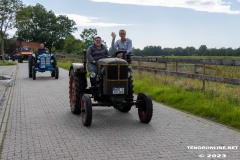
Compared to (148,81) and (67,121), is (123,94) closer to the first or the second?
(67,121)

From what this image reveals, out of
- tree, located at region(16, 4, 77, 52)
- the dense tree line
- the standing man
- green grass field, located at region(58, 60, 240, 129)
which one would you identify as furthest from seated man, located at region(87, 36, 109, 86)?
tree, located at region(16, 4, 77, 52)

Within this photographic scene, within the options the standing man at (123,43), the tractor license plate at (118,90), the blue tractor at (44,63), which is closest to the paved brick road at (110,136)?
the tractor license plate at (118,90)

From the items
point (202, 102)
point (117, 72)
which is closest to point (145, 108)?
point (117, 72)

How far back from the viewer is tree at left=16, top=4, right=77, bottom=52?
8556 cm

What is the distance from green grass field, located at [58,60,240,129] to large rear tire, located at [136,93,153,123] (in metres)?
1.59

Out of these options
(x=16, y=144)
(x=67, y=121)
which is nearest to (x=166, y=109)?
(x=67, y=121)

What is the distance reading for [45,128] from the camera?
732 cm

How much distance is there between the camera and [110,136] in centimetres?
660

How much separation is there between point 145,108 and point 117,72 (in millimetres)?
990

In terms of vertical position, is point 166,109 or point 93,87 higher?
point 93,87

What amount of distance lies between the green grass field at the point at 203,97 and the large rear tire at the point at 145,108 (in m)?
1.59

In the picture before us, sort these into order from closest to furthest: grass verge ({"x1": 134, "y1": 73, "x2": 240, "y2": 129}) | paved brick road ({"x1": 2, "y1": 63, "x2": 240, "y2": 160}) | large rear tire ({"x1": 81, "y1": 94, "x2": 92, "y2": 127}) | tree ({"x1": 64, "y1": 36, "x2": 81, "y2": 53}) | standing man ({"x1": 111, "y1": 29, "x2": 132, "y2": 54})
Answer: paved brick road ({"x1": 2, "y1": 63, "x2": 240, "y2": 160}) < large rear tire ({"x1": 81, "y1": 94, "x2": 92, "y2": 127}) < grass verge ({"x1": 134, "y1": 73, "x2": 240, "y2": 129}) < standing man ({"x1": 111, "y1": 29, "x2": 132, "y2": 54}) < tree ({"x1": 64, "y1": 36, "x2": 81, "y2": 53})

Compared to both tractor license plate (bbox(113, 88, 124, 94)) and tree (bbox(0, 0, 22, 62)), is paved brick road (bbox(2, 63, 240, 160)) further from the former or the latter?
tree (bbox(0, 0, 22, 62))

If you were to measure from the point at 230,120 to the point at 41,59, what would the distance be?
549 inches
